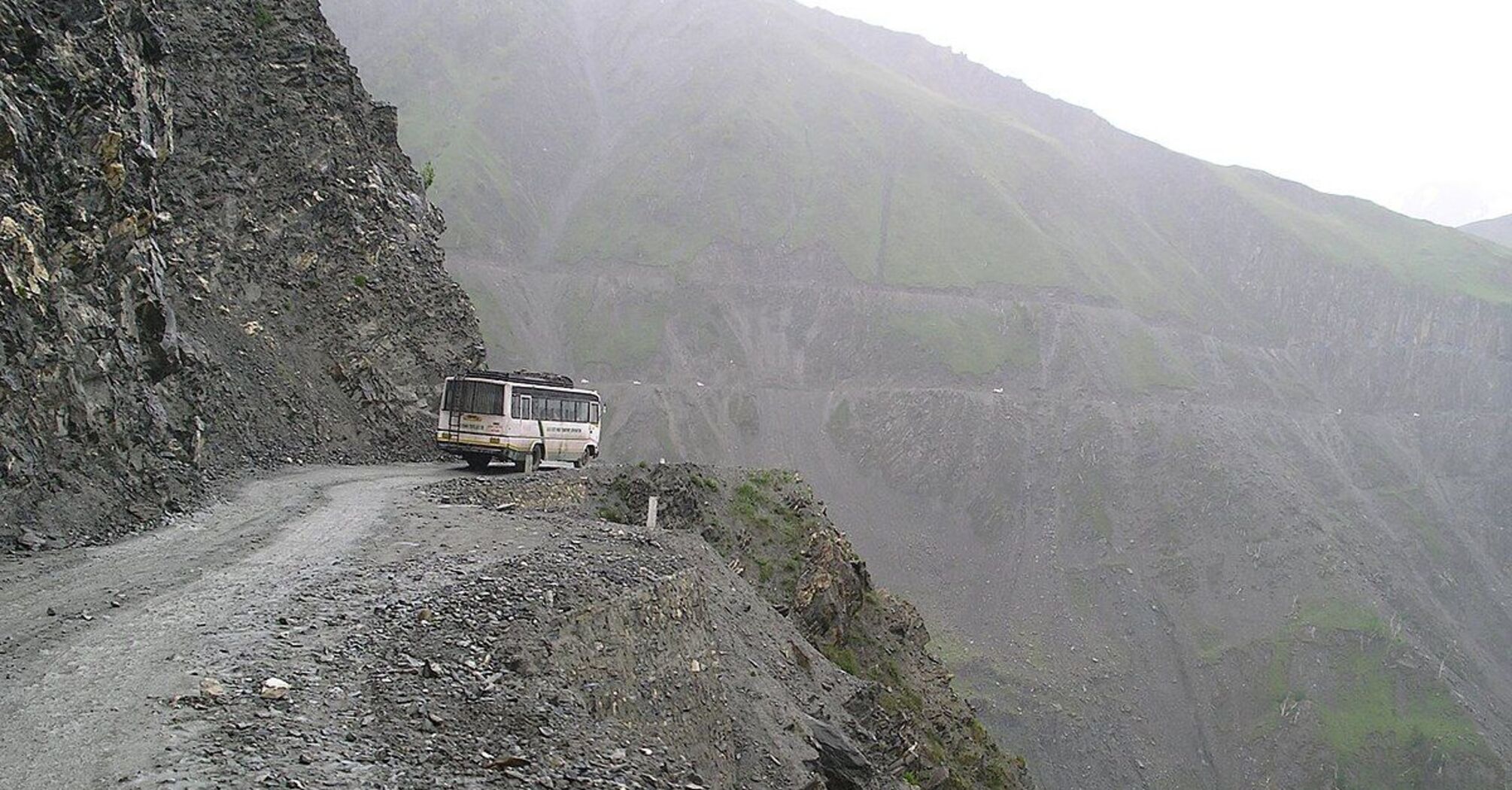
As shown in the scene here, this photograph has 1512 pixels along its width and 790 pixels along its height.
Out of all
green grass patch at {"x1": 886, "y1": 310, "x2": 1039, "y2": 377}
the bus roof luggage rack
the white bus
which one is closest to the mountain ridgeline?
green grass patch at {"x1": 886, "y1": 310, "x2": 1039, "y2": 377}

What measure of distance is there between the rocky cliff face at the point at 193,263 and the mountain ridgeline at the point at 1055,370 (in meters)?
54.5

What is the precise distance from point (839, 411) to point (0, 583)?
320 feet

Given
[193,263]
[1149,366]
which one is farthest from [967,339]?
[193,263]

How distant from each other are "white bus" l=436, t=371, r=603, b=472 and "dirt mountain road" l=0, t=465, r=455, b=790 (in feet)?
37.6

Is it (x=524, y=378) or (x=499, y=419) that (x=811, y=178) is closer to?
(x=524, y=378)

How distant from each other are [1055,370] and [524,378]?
3671 inches

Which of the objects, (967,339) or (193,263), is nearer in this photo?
(193,263)

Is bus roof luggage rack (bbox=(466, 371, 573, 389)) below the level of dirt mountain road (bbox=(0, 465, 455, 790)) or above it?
above

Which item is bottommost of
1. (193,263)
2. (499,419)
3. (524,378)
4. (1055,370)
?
(1055,370)

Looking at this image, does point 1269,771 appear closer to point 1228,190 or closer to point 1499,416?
point 1499,416

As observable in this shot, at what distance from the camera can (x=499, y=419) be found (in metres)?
30.6

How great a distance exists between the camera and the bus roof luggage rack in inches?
1240

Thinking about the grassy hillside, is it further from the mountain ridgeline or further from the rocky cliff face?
the rocky cliff face

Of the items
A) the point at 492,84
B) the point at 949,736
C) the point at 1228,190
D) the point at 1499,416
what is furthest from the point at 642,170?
the point at 949,736
